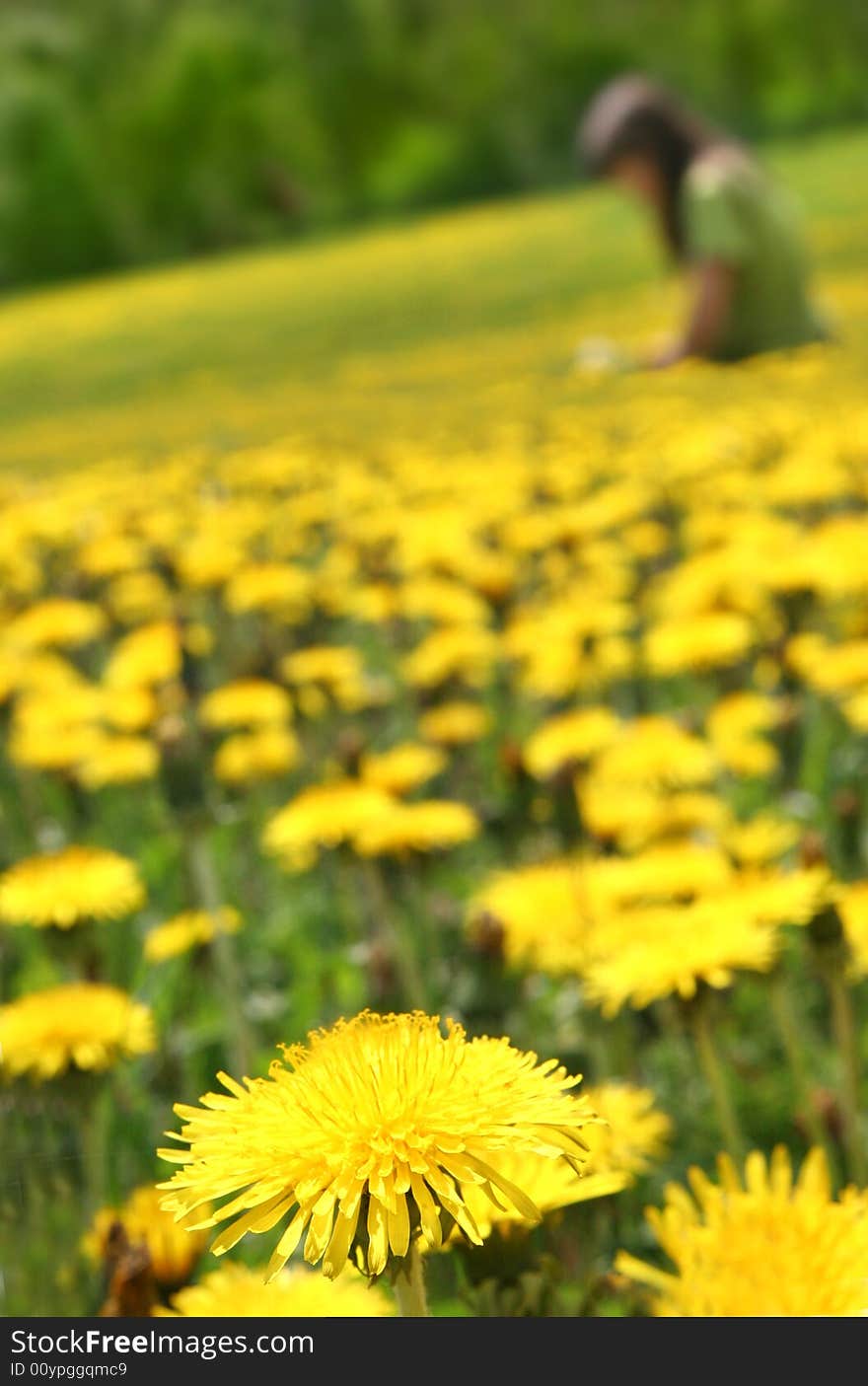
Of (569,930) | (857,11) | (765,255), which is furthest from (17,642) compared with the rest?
(857,11)

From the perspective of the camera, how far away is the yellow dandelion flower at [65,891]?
0.69 metres

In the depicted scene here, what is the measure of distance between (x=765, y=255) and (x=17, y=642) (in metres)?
1.83

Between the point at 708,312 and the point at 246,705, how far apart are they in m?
1.84

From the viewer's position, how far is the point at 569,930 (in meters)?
0.64

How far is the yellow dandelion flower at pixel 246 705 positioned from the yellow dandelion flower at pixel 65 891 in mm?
277

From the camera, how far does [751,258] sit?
105 inches

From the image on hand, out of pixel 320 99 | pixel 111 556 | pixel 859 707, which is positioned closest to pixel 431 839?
pixel 859 707

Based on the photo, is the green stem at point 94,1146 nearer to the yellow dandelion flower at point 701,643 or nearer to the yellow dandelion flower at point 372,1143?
the yellow dandelion flower at point 372,1143

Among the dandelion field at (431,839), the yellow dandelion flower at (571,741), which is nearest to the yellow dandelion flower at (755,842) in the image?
the dandelion field at (431,839)

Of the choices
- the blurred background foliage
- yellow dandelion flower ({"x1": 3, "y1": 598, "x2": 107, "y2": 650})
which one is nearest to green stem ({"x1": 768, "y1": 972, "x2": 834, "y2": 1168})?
yellow dandelion flower ({"x1": 3, "y1": 598, "x2": 107, "y2": 650})

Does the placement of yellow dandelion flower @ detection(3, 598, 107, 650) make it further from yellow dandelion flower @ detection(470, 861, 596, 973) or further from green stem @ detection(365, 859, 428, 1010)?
yellow dandelion flower @ detection(470, 861, 596, 973)

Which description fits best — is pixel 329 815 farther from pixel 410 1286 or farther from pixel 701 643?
pixel 410 1286

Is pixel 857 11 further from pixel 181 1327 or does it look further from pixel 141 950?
pixel 181 1327

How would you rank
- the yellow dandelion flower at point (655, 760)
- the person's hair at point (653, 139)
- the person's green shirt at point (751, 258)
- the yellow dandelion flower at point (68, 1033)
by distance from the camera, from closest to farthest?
the yellow dandelion flower at point (68, 1033) → the yellow dandelion flower at point (655, 760) → the person's green shirt at point (751, 258) → the person's hair at point (653, 139)
